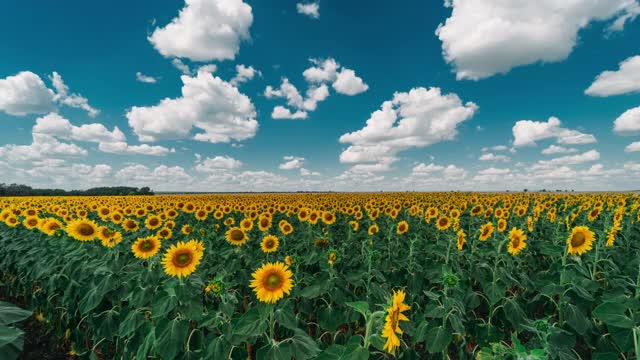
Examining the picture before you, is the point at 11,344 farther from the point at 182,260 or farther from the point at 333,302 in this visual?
the point at 333,302

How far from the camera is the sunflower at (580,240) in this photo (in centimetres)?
426

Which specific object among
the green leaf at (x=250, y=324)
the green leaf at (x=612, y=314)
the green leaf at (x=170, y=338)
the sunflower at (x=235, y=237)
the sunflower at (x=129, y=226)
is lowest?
the green leaf at (x=170, y=338)

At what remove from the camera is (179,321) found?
322 cm

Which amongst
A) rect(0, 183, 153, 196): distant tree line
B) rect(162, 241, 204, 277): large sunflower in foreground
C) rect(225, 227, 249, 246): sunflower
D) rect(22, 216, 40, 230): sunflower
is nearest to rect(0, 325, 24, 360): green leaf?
rect(162, 241, 204, 277): large sunflower in foreground

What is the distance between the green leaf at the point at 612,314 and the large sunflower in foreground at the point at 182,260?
403 centimetres

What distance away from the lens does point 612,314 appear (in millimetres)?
2650

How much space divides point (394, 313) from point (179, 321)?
91.3 inches

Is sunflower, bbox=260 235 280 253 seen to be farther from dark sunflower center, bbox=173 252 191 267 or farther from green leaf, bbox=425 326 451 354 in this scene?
green leaf, bbox=425 326 451 354

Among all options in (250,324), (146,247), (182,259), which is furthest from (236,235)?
(250,324)

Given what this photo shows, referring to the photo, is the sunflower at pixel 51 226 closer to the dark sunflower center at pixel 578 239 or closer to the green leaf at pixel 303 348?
the green leaf at pixel 303 348

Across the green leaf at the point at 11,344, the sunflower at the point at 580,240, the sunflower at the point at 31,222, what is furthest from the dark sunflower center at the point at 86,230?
the sunflower at the point at 580,240

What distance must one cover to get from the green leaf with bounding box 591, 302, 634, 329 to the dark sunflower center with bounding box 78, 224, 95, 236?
24.5 ft

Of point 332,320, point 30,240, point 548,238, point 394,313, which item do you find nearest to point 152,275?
point 332,320

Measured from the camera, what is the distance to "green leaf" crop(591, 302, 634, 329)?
8.46 feet
